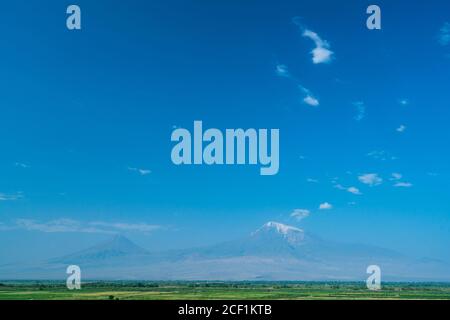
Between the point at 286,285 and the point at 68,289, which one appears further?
the point at 286,285
